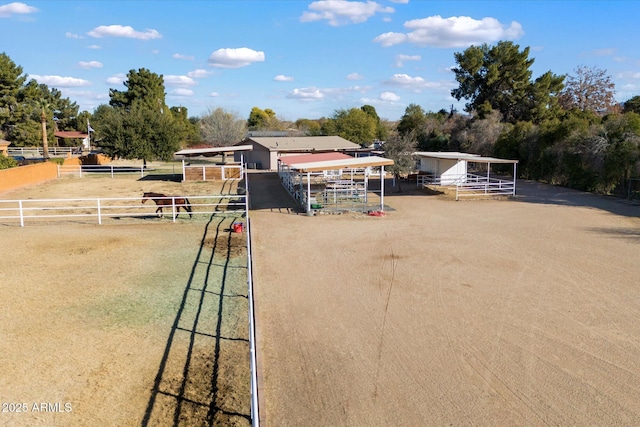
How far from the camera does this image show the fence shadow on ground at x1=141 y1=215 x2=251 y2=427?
5.95 m

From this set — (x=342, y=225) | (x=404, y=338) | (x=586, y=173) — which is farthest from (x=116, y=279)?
(x=586, y=173)

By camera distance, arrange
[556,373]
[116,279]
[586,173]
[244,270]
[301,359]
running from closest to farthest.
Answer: [556,373] < [301,359] < [116,279] < [244,270] < [586,173]

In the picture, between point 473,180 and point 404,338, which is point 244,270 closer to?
point 404,338

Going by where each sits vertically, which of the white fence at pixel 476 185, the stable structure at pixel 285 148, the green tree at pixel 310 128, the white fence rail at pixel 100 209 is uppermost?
the green tree at pixel 310 128

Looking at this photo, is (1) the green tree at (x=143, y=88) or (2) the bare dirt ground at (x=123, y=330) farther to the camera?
(1) the green tree at (x=143, y=88)

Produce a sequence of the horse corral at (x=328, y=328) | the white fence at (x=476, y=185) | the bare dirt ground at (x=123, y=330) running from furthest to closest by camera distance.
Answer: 1. the white fence at (x=476, y=185)
2. the horse corral at (x=328, y=328)
3. the bare dirt ground at (x=123, y=330)

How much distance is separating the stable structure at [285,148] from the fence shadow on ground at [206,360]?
111ft

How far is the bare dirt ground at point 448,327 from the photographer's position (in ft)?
20.3

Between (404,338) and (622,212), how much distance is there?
17836 mm

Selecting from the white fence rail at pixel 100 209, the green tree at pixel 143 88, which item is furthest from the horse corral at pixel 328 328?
the green tree at pixel 143 88

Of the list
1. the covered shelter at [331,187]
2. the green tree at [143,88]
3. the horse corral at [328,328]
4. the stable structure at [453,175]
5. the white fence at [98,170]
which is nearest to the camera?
the horse corral at [328,328]

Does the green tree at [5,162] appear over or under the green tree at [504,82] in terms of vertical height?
under

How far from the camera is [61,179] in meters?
35.0

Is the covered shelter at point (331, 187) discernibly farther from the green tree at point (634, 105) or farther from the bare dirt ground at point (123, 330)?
the green tree at point (634, 105)
